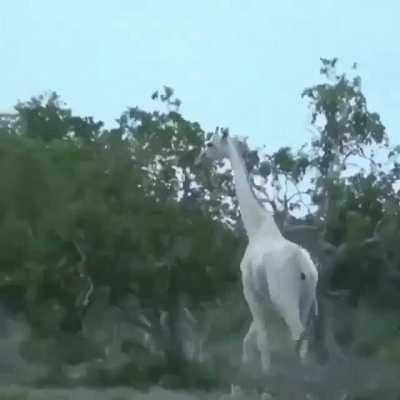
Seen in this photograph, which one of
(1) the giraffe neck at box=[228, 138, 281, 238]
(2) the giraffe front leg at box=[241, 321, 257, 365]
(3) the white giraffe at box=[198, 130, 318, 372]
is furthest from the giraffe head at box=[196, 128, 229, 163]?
(2) the giraffe front leg at box=[241, 321, 257, 365]

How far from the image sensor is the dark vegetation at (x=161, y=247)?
2386 cm

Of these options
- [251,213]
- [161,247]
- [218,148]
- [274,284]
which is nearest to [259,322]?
[274,284]

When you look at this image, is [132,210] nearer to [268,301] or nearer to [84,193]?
[84,193]

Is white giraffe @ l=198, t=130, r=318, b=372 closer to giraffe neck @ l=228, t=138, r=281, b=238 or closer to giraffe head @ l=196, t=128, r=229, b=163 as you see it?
→ giraffe neck @ l=228, t=138, r=281, b=238

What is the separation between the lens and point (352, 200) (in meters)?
31.5

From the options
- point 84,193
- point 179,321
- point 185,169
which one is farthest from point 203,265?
point 185,169

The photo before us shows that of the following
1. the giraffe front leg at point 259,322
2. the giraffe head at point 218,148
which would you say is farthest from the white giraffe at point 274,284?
the giraffe head at point 218,148

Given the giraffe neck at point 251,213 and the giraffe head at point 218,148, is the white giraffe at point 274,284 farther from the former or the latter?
the giraffe head at point 218,148

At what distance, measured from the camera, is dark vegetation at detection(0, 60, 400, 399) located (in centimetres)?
2386

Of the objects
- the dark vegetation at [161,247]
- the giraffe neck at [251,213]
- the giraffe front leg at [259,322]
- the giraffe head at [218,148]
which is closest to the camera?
the giraffe front leg at [259,322]

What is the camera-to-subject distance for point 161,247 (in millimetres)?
25422

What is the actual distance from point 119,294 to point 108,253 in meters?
1.05

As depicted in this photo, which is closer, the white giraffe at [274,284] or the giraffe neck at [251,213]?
the white giraffe at [274,284]

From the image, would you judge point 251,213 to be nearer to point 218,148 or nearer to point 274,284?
point 274,284
